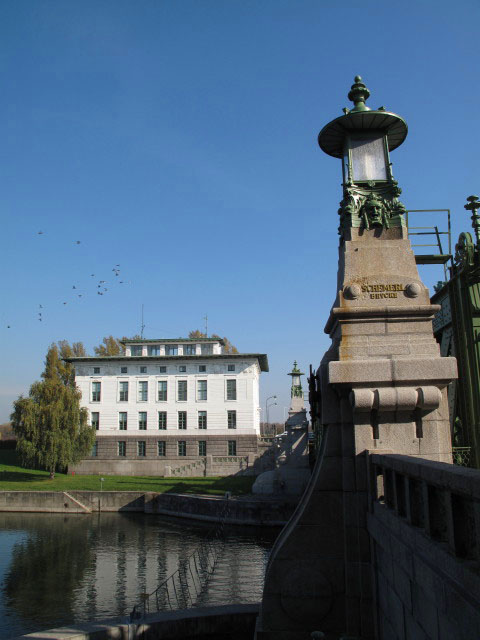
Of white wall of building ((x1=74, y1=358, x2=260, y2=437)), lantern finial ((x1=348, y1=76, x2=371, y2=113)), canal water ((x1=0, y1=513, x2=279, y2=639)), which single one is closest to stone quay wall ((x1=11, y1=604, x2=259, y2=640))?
canal water ((x1=0, y1=513, x2=279, y2=639))

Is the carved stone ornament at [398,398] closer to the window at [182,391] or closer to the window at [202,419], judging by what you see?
the window at [202,419]

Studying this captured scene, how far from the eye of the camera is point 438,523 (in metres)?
5.33

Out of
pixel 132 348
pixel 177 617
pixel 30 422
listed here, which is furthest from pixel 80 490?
pixel 177 617

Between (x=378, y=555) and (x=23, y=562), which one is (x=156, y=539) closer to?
(x=23, y=562)

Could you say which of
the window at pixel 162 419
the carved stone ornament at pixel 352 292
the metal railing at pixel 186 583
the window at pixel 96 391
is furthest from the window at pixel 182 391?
the carved stone ornament at pixel 352 292

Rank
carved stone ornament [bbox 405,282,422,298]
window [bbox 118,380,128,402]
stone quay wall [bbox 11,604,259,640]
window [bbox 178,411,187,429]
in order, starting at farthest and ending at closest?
window [bbox 118,380,128,402] → window [bbox 178,411,187,429] → stone quay wall [bbox 11,604,259,640] → carved stone ornament [bbox 405,282,422,298]

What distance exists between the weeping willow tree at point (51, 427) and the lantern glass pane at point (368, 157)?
44049mm

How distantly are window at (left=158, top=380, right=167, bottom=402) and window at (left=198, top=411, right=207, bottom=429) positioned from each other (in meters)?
4.53

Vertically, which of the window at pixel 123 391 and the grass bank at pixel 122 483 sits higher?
the window at pixel 123 391

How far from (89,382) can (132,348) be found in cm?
642

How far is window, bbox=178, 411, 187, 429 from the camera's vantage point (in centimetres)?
6047

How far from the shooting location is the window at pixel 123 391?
6181 cm

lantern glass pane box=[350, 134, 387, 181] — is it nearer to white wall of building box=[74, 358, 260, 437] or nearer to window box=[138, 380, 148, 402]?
white wall of building box=[74, 358, 260, 437]

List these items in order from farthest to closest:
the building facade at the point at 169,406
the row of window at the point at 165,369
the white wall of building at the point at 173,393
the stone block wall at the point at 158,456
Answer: the row of window at the point at 165,369
the white wall of building at the point at 173,393
the building facade at the point at 169,406
the stone block wall at the point at 158,456
